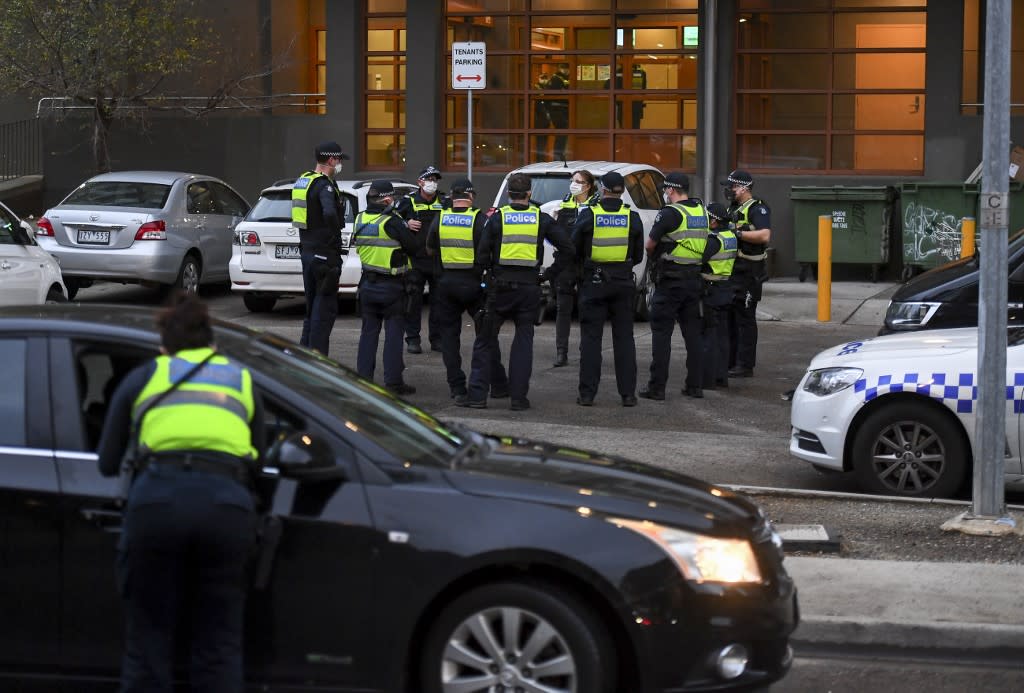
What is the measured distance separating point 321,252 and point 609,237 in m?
2.50

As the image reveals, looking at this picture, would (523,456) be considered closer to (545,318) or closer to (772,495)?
(772,495)

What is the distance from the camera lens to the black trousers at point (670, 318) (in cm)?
1205

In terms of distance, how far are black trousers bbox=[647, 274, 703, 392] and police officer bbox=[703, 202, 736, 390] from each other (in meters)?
0.25

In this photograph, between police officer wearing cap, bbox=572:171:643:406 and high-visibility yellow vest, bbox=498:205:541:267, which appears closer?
high-visibility yellow vest, bbox=498:205:541:267

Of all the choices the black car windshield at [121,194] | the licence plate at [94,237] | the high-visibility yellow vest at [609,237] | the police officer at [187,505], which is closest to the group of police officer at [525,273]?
the high-visibility yellow vest at [609,237]

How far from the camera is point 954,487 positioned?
28.5 ft

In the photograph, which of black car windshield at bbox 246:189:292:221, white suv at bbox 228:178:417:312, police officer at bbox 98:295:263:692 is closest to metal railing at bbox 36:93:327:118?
black car windshield at bbox 246:189:292:221

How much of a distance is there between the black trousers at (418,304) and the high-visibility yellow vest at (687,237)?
6.34 ft

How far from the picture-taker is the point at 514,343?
11.6 meters

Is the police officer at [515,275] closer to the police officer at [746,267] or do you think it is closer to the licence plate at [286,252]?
the police officer at [746,267]

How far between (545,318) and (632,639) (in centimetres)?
1242

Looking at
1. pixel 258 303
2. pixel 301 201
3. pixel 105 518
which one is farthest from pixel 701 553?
pixel 258 303

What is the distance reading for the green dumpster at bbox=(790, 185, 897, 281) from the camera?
19.5 meters

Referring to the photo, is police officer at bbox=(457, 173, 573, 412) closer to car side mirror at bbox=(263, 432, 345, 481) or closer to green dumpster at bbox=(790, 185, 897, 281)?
car side mirror at bbox=(263, 432, 345, 481)
